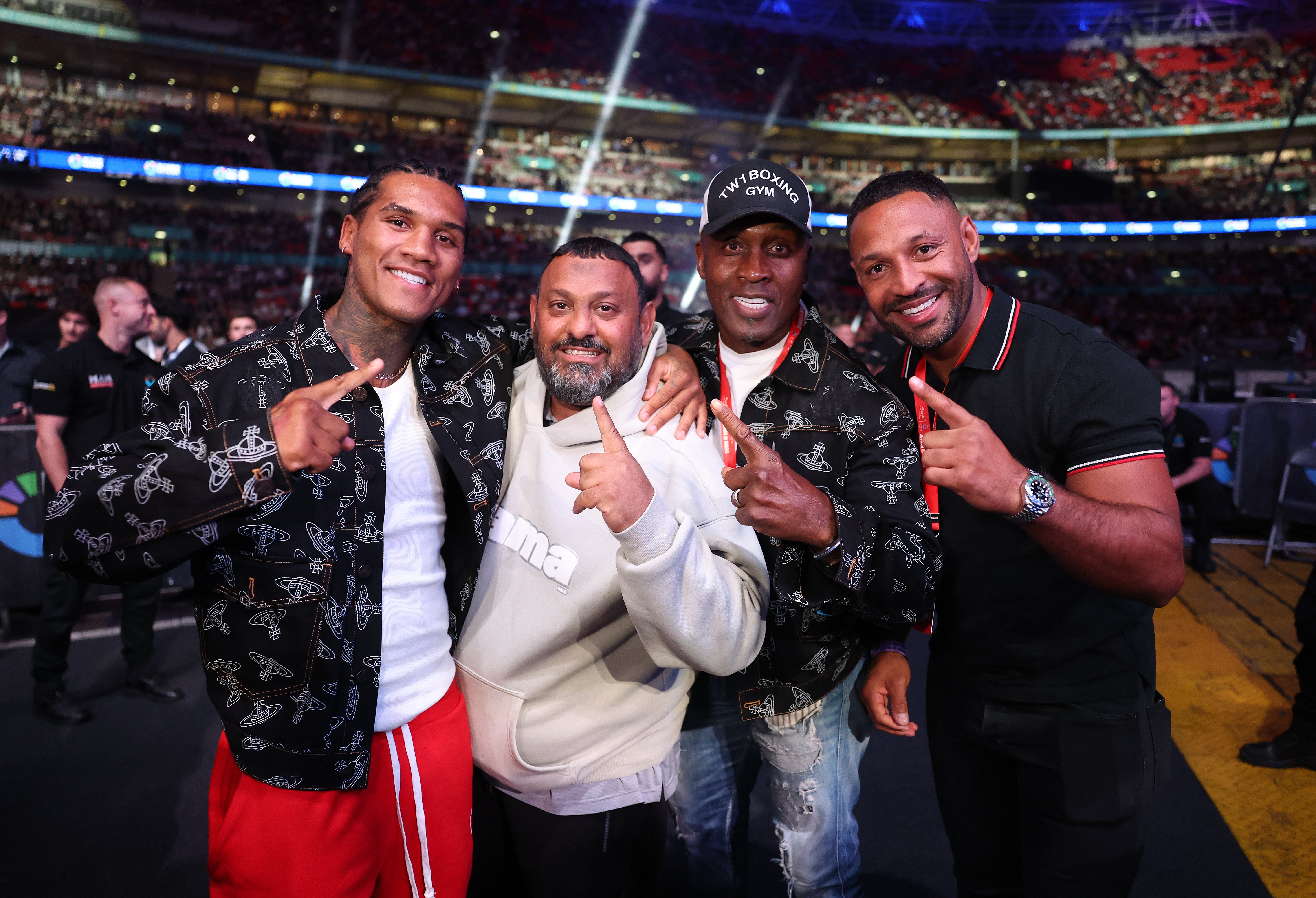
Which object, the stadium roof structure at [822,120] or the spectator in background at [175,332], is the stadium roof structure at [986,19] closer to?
the stadium roof structure at [822,120]

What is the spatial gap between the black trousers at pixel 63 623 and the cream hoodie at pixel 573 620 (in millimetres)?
2525

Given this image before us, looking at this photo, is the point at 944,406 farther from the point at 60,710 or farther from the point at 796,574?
the point at 60,710

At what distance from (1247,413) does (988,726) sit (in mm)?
6102

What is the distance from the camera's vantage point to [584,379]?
1.62 m

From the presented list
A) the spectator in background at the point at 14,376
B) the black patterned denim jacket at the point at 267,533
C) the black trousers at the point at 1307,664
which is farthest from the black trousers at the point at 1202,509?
the spectator in background at the point at 14,376

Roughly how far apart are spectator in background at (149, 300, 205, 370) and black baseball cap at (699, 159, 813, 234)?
4562 millimetres

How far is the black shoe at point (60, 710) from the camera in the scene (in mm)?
3443

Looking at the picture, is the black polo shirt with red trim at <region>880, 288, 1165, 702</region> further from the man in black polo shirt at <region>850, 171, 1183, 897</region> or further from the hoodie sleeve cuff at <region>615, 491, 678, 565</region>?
the hoodie sleeve cuff at <region>615, 491, 678, 565</region>

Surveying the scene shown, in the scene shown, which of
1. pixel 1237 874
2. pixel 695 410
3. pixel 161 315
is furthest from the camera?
pixel 161 315

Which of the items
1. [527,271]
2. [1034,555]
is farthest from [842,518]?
[527,271]

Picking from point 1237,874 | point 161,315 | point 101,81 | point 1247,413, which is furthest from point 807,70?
point 1237,874

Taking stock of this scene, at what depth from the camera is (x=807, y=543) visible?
1.34 metres

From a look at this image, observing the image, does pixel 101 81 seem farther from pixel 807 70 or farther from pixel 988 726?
pixel 988 726

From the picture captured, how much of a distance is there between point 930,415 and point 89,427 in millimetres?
3982
